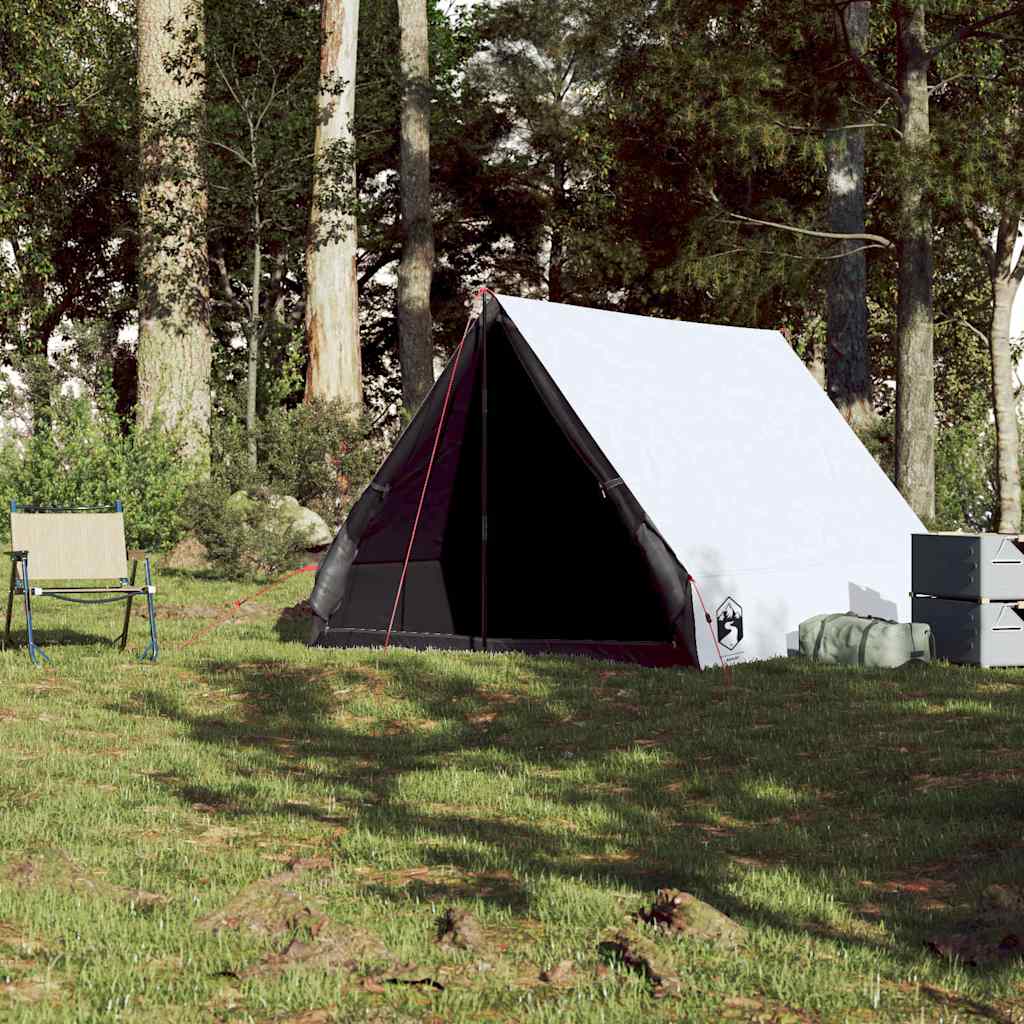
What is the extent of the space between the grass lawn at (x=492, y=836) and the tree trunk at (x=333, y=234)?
31.8ft

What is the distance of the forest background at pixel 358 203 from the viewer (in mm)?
15883

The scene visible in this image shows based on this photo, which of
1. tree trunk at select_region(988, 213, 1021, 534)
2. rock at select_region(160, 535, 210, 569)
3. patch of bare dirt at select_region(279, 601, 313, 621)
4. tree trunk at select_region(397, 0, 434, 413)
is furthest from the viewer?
tree trunk at select_region(397, 0, 434, 413)

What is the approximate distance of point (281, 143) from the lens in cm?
1781

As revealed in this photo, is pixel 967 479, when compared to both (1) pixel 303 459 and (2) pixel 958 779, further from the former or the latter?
(2) pixel 958 779

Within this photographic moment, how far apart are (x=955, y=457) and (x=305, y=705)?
1339 centimetres

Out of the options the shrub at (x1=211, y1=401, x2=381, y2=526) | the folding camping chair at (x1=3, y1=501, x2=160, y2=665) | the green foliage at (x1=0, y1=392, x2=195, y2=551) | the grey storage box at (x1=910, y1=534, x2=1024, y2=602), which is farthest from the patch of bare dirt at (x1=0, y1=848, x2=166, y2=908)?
the shrub at (x1=211, y1=401, x2=381, y2=526)

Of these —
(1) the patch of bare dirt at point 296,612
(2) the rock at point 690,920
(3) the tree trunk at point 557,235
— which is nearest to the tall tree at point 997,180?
(1) the patch of bare dirt at point 296,612

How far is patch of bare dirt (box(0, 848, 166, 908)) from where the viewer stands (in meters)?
4.18

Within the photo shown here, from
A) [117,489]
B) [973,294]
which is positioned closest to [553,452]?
[117,489]

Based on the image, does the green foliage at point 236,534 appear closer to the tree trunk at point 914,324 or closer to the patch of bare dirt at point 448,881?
the tree trunk at point 914,324

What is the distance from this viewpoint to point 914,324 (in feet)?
51.6

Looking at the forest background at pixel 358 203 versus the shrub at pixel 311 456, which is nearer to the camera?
the forest background at pixel 358 203

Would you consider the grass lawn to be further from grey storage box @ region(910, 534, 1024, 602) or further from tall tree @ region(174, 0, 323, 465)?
tall tree @ region(174, 0, 323, 465)

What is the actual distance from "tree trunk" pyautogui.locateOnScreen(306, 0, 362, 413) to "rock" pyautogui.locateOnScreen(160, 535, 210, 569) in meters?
3.31
